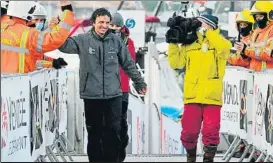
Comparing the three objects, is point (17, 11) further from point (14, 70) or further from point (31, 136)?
point (31, 136)

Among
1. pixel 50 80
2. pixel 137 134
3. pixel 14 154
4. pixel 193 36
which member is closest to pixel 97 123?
pixel 50 80

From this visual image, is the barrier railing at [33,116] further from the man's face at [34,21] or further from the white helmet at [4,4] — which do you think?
the white helmet at [4,4]

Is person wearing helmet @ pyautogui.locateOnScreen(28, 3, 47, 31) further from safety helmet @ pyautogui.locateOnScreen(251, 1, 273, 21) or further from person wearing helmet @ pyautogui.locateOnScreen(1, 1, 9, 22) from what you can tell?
safety helmet @ pyautogui.locateOnScreen(251, 1, 273, 21)

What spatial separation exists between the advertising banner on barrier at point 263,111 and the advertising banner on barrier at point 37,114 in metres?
2.47

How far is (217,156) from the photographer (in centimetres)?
1327

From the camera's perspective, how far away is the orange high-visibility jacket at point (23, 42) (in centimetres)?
1010

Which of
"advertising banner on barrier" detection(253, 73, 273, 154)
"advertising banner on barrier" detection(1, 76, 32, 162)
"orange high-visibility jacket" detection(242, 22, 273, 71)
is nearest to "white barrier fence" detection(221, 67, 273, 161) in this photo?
"advertising banner on barrier" detection(253, 73, 273, 154)

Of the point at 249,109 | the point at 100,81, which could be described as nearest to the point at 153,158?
the point at 249,109

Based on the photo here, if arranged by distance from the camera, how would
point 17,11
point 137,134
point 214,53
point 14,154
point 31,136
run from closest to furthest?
point 14,154, point 31,136, point 17,11, point 214,53, point 137,134

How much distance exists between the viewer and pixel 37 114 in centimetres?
1012

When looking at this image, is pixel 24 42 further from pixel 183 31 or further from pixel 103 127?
pixel 183 31

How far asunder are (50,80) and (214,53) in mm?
1903

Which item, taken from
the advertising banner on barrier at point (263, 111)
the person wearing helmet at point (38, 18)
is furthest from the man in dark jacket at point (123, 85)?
the advertising banner on barrier at point (263, 111)

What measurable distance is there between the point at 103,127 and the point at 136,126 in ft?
11.1
